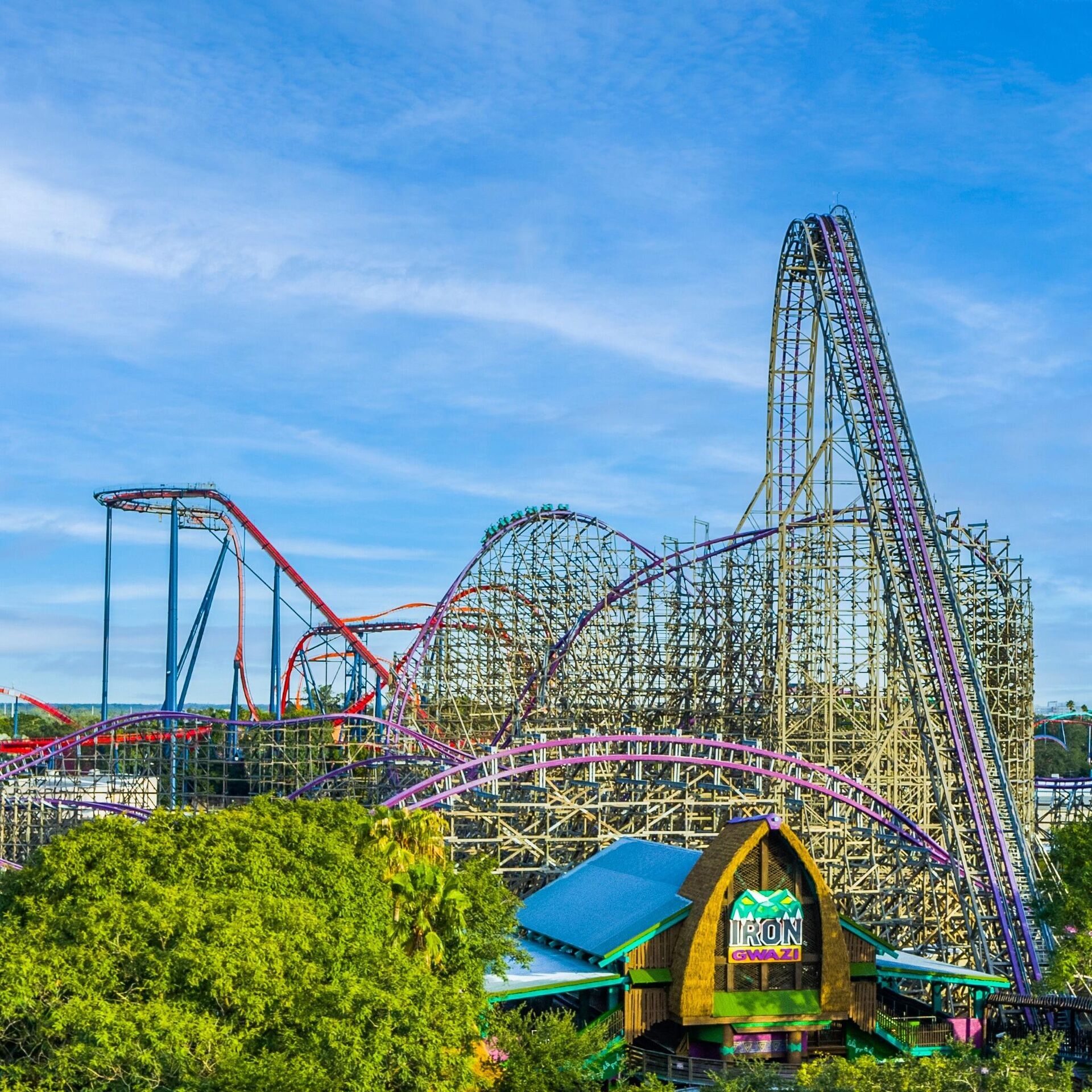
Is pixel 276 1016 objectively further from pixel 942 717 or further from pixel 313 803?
pixel 942 717

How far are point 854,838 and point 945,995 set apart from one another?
3.61 m

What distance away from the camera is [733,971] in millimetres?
18812

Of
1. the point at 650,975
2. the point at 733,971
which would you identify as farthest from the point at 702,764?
the point at 650,975

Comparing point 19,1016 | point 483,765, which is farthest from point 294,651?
point 19,1016

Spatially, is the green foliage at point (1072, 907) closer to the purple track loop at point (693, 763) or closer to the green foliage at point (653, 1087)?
the purple track loop at point (693, 763)

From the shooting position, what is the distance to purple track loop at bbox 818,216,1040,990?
873 inches

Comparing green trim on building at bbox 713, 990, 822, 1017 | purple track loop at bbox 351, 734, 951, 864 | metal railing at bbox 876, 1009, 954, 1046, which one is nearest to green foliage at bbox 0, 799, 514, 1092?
green trim on building at bbox 713, 990, 822, 1017

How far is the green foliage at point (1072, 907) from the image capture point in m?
19.6

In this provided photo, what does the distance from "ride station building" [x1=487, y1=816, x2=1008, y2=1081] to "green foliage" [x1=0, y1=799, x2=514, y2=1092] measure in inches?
119

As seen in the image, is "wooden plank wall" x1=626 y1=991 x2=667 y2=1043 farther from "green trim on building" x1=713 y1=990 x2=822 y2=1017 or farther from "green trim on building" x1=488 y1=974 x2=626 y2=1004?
"green trim on building" x1=713 y1=990 x2=822 y2=1017

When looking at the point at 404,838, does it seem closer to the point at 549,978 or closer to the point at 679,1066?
the point at 549,978

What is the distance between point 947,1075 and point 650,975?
545 centimetres

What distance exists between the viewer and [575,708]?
113ft

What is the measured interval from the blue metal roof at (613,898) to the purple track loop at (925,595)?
17.4 ft
